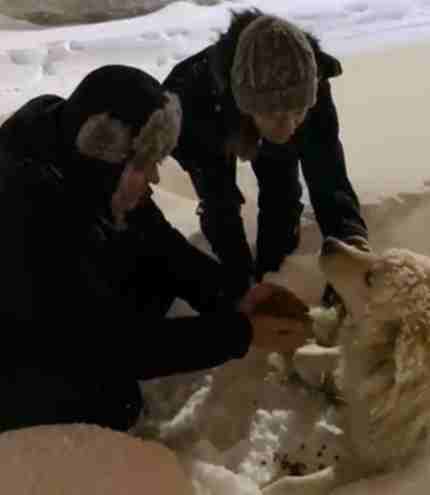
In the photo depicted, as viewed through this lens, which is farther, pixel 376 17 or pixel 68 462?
pixel 376 17

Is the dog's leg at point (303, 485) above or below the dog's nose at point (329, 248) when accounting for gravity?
below

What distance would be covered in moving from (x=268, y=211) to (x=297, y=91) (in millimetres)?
632

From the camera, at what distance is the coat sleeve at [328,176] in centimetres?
194

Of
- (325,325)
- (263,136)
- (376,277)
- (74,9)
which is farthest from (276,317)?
(74,9)

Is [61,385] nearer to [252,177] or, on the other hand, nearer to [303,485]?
[303,485]

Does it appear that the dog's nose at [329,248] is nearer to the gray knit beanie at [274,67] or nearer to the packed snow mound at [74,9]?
the gray knit beanie at [274,67]

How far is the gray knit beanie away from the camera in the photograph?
1.59m

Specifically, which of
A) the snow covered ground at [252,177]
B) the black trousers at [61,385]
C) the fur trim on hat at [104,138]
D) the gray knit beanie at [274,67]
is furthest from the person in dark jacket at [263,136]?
the black trousers at [61,385]

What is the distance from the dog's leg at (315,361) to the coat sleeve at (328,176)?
36cm

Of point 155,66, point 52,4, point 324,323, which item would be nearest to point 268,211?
point 324,323

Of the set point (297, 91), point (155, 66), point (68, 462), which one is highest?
point (297, 91)

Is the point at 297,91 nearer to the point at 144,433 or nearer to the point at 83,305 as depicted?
the point at 83,305

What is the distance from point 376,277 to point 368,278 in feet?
0.06

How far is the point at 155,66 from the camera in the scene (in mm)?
3193
